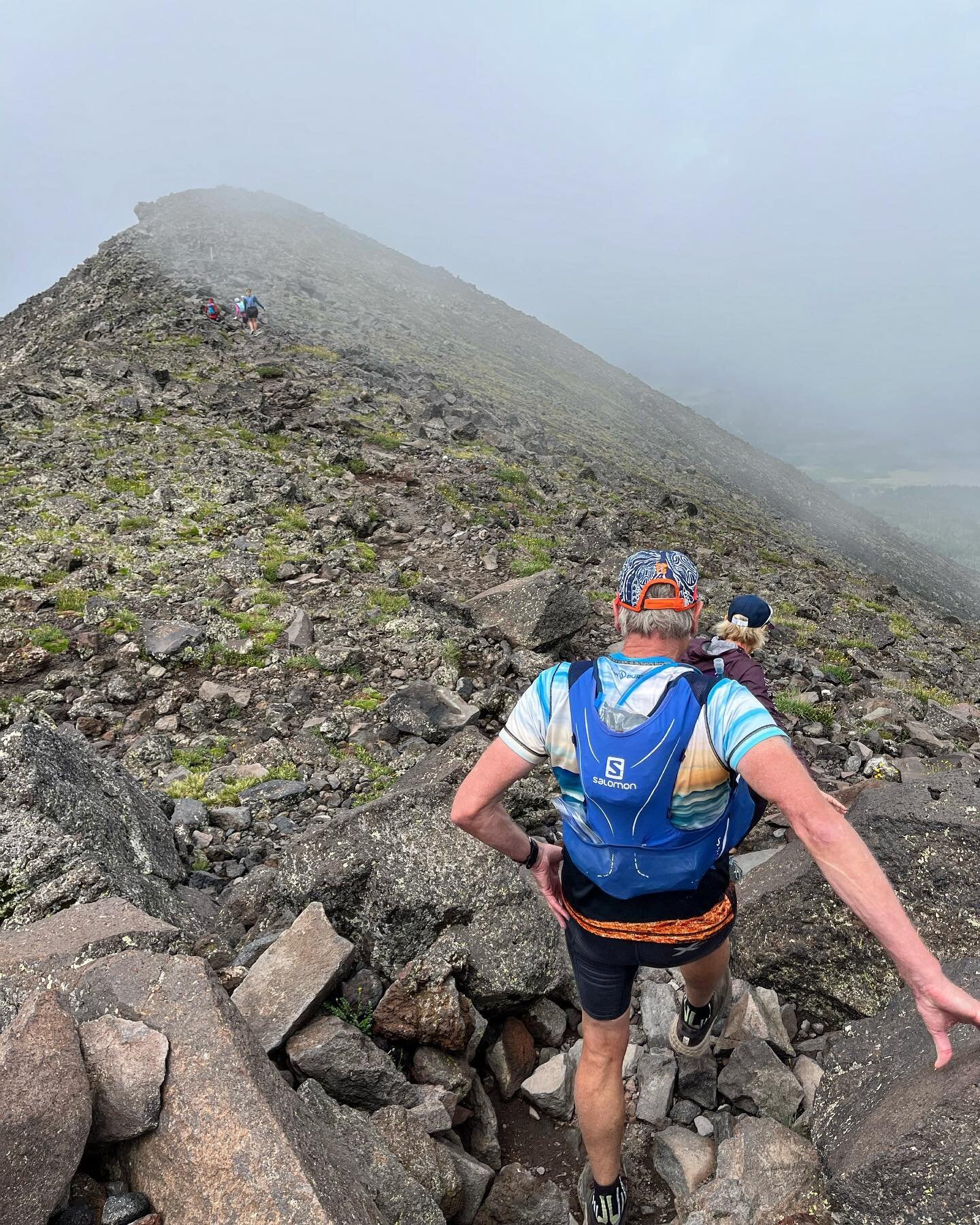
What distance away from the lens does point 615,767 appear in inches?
123

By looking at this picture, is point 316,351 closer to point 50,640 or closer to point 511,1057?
point 50,640

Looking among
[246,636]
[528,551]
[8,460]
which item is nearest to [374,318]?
[8,460]

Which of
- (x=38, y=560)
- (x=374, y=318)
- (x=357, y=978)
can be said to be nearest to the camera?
(x=357, y=978)

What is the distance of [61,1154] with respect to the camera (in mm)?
2812

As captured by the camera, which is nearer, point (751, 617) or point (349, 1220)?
point (349, 1220)

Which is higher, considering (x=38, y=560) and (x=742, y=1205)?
(x=38, y=560)

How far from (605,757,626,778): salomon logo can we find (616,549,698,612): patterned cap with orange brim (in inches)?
31.9

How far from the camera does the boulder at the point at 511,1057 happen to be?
16.1ft

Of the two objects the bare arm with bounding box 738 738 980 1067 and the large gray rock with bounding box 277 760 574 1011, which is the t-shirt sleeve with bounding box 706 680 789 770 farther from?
the large gray rock with bounding box 277 760 574 1011

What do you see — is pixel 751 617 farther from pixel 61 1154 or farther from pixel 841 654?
pixel 841 654

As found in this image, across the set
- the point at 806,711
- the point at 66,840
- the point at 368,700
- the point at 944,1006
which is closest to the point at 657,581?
the point at 944,1006

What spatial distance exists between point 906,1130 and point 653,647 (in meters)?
2.77

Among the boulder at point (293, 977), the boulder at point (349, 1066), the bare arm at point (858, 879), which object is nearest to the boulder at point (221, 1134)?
the boulder at point (349, 1066)

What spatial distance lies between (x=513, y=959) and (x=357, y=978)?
4.00 feet
